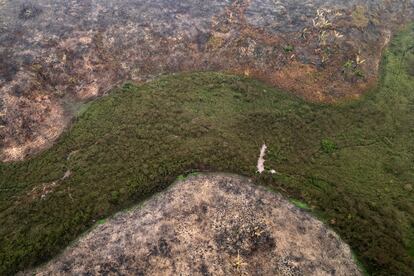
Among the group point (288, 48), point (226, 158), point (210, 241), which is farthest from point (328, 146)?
point (210, 241)

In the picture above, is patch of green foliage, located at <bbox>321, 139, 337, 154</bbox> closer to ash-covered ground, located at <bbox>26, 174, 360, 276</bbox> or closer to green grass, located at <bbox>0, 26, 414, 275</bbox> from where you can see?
green grass, located at <bbox>0, 26, 414, 275</bbox>

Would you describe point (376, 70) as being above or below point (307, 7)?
below

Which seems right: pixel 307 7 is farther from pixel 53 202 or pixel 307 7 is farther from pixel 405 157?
pixel 53 202

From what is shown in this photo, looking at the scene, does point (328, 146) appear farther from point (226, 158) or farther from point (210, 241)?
point (210, 241)

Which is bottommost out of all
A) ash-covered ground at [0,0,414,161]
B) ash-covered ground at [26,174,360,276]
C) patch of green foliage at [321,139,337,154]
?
ash-covered ground at [26,174,360,276]

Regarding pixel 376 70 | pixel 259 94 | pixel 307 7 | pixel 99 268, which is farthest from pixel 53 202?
pixel 307 7

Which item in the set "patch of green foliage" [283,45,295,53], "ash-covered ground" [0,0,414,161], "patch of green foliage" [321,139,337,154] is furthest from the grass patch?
"patch of green foliage" [283,45,295,53]

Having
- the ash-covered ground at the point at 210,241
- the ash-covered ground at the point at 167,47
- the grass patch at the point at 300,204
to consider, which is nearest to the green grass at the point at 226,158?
the grass patch at the point at 300,204
